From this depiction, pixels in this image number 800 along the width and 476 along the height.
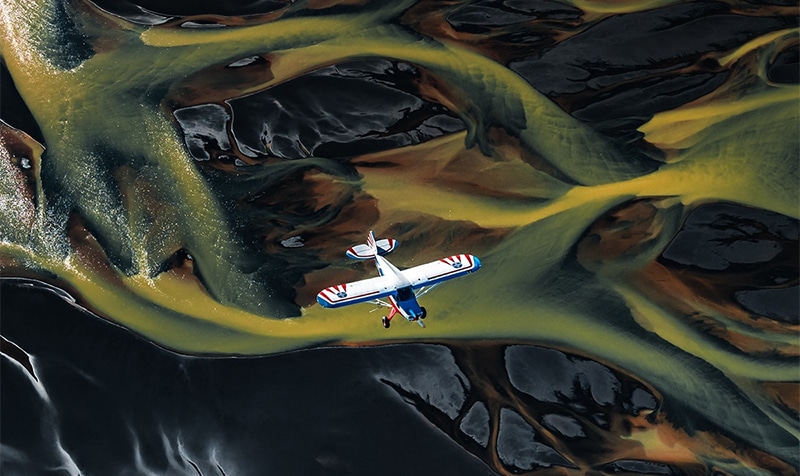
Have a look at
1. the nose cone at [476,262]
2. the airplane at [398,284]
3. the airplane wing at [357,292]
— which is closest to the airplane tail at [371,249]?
the airplane at [398,284]

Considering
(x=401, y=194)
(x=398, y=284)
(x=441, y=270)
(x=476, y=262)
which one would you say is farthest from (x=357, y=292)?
(x=401, y=194)

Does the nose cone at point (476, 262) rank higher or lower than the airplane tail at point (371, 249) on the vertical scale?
lower

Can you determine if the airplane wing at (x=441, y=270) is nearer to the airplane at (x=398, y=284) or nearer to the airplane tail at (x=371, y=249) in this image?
the airplane at (x=398, y=284)

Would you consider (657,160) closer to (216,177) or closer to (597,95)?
(597,95)

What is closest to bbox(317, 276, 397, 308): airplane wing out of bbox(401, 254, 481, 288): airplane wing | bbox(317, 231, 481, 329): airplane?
bbox(317, 231, 481, 329): airplane

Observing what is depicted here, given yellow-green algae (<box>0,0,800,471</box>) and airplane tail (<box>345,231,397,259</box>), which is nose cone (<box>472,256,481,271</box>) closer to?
yellow-green algae (<box>0,0,800,471</box>)

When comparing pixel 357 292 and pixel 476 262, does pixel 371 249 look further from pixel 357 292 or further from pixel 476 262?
pixel 476 262

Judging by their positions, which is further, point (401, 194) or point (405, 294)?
point (401, 194)
